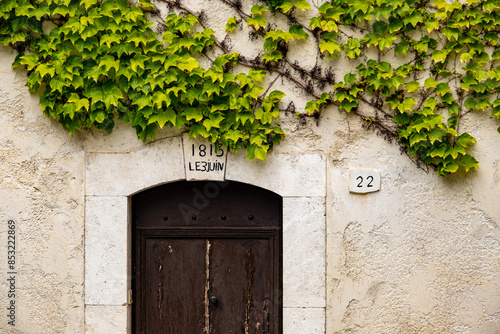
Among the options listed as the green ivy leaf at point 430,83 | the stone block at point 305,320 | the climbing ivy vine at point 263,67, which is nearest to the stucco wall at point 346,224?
the stone block at point 305,320

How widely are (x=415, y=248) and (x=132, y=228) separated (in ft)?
6.28

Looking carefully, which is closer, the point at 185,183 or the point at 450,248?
the point at 450,248

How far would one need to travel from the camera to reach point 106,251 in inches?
136

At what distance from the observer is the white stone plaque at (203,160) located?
135 inches

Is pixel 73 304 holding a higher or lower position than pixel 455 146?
lower

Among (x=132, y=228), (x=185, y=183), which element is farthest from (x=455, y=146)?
(x=132, y=228)

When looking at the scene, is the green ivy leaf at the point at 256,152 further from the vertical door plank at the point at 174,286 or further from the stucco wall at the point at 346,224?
the vertical door plank at the point at 174,286

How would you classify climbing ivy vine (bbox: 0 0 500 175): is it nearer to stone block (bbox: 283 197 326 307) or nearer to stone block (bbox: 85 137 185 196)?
stone block (bbox: 85 137 185 196)

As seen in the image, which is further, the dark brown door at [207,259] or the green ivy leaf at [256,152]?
the dark brown door at [207,259]

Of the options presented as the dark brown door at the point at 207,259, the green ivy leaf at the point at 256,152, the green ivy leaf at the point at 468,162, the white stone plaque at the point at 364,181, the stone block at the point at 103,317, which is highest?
the green ivy leaf at the point at 256,152

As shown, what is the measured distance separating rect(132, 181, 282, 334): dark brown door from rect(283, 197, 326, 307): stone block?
18 cm

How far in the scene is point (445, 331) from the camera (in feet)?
11.0

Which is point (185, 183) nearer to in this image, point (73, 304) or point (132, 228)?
point (132, 228)

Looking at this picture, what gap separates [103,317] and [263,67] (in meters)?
→ 1.97
